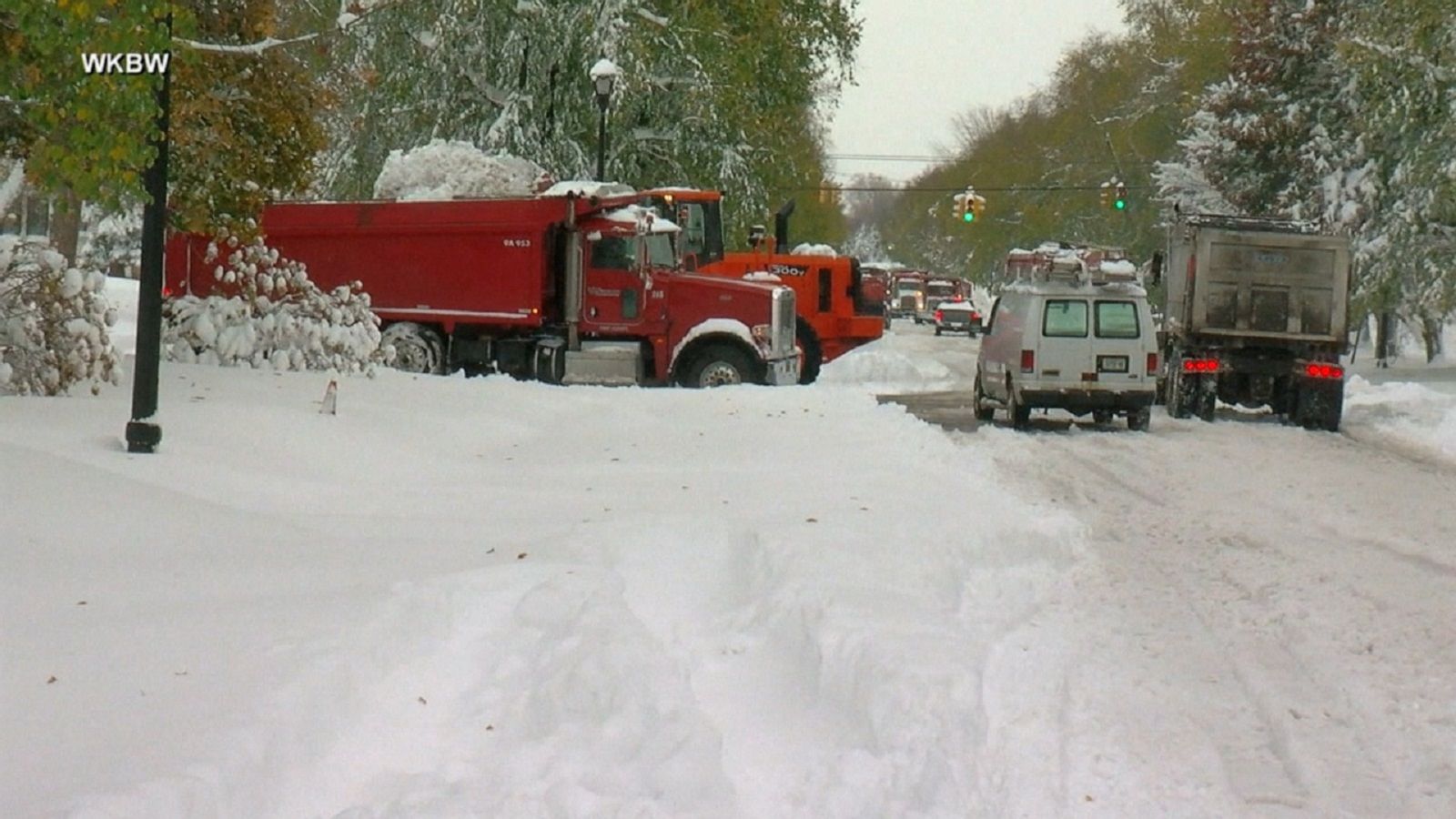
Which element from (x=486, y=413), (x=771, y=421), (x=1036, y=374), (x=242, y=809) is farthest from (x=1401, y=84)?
(x=242, y=809)

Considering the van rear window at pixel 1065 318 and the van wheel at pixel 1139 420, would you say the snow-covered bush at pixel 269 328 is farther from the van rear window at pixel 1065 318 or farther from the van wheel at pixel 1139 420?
the van wheel at pixel 1139 420

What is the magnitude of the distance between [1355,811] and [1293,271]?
70.3 ft

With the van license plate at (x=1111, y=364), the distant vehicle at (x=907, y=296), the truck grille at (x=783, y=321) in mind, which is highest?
the distant vehicle at (x=907, y=296)

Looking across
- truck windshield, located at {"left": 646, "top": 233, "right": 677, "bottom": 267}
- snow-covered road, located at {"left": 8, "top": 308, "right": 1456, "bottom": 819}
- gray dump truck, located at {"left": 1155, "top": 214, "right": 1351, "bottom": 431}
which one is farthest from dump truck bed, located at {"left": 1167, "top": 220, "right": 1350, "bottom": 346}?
snow-covered road, located at {"left": 8, "top": 308, "right": 1456, "bottom": 819}

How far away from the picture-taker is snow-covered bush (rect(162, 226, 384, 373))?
18734mm

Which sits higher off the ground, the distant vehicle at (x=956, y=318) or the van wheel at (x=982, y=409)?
the distant vehicle at (x=956, y=318)

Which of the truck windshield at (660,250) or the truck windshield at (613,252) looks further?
the truck windshield at (660,250)

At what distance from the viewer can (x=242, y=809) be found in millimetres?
5395

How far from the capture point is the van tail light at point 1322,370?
24.5m

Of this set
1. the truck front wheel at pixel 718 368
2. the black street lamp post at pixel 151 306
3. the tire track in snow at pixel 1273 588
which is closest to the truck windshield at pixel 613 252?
the truck front wheel at pixel 718 368

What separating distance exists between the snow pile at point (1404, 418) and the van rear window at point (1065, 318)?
14.2 feet

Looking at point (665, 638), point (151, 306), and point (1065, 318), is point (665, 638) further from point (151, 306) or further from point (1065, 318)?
point (1065, 318)

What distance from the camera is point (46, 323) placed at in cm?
1364

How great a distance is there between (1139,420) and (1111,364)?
107cm
